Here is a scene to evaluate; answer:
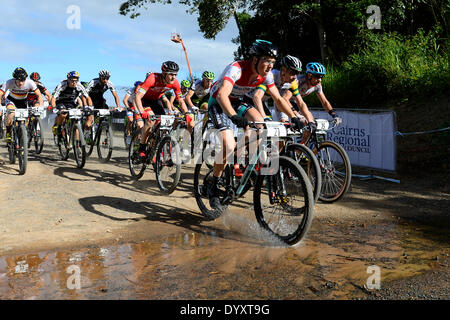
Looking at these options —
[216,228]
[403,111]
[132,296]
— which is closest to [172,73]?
[216,228]

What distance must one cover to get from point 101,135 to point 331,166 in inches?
248

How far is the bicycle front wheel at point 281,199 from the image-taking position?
467 cm

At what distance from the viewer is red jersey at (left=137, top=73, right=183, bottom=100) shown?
26.0ft

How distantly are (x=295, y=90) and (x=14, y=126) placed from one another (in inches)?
242

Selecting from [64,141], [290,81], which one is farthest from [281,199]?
[64,141]

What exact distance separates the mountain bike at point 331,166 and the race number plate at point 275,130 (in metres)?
1.95

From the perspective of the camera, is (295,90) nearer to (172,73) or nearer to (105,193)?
(172,73)

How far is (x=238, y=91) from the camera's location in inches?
233

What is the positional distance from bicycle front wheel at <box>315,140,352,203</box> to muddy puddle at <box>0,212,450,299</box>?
1.37m

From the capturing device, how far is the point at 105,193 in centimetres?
716

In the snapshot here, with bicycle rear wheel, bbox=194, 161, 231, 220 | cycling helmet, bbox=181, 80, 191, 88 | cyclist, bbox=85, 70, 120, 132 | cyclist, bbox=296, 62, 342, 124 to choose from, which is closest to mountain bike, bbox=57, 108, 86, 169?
cyclist, bbox=85, 70, 120, 132

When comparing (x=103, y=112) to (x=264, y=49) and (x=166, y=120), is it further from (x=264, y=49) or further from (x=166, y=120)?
(x=264, y=49)

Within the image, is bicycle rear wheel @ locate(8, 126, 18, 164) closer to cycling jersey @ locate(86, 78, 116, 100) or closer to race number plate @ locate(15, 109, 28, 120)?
race number plate @ locate(15, 109, 28, 120)
